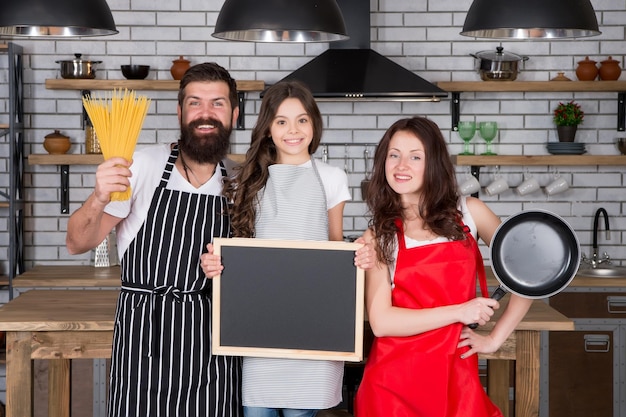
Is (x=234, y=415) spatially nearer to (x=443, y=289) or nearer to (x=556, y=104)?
(x=443, y=289)

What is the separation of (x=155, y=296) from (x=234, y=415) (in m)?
0.45

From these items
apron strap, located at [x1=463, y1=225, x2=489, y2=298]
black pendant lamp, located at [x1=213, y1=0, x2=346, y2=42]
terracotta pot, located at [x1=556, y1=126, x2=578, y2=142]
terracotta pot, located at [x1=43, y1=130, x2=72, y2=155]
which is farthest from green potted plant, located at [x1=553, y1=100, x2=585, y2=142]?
apron strap, located at [x1=463, y1=225, x2=489, y2=298]

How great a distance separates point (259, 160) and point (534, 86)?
3285 millimetres

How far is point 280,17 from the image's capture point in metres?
3.07

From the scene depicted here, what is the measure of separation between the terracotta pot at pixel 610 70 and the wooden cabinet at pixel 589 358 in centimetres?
141

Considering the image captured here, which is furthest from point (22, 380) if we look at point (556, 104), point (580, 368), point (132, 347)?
point (556, 104)

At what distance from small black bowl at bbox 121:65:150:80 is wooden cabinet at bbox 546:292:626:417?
9.37 ft

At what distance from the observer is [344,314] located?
2.66 m

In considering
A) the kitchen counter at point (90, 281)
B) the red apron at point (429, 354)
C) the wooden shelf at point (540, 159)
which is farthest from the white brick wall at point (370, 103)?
the red apron at point (429, 354)

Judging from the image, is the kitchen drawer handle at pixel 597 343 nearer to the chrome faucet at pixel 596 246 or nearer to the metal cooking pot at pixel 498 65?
the chrome faucet at pixel 596 246

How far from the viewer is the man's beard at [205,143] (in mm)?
2770

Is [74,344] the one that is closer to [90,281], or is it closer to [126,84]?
[90,281]

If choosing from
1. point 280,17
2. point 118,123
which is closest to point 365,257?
point 118,123

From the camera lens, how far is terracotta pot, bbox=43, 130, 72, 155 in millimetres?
5590
